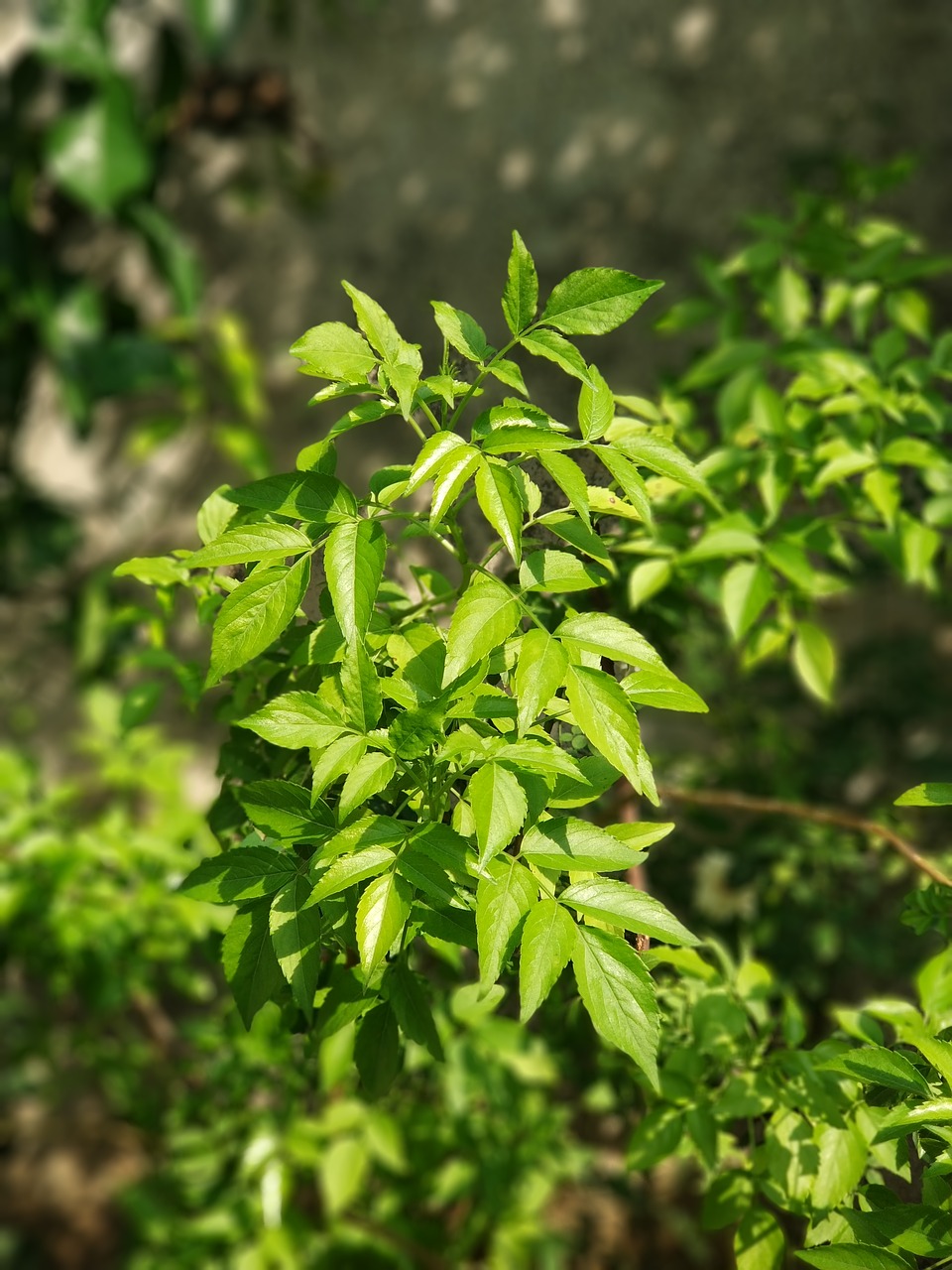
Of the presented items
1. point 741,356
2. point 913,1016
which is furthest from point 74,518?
point 913,1016

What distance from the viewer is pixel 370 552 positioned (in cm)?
62

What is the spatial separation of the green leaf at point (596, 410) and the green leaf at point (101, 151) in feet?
4.78

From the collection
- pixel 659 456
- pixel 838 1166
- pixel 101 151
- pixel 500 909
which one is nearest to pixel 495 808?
pixel 500 909

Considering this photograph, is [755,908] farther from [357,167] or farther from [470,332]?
[357,167]

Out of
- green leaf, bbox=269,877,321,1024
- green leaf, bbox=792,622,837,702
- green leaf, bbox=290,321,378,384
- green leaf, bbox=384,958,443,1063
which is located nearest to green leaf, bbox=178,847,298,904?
green leaf, bbox=269,877,321,1024

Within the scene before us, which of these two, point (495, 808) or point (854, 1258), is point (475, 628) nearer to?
point (495, 808)

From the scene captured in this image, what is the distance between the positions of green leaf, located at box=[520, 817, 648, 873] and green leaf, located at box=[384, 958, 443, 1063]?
155 millimetres

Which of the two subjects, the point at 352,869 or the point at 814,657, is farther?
the point at 814,657

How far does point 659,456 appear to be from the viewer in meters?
0.70

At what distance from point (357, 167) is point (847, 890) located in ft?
6.73

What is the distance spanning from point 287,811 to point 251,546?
18 cm

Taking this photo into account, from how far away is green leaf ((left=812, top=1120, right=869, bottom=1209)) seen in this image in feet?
2.38

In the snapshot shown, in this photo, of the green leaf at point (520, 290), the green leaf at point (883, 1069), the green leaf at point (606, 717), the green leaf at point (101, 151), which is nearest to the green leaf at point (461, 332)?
the green leaf at point (520, 290)

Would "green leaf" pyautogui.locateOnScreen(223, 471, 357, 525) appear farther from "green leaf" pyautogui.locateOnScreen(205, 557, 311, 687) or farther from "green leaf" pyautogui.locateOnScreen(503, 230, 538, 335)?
"green leaf" pyautogui.locateOnScreen(503, 230, 538, 335)
